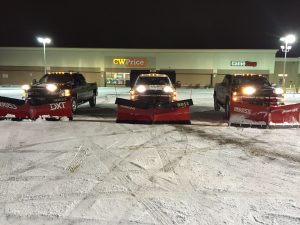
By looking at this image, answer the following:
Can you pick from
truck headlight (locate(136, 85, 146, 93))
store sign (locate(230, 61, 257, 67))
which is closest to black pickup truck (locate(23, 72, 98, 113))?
truck headlight (locate(136, 85, 146, 93))

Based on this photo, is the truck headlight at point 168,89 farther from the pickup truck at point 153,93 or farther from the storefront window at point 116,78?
the storefront window at point 116,78

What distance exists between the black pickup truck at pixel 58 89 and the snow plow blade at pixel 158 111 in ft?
9.69

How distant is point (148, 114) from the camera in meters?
12.2

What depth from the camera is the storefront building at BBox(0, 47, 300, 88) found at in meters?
46.4

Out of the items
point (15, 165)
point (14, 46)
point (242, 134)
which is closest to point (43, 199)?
point (15, 165)

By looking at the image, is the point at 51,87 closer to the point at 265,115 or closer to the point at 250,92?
the point at 250,92

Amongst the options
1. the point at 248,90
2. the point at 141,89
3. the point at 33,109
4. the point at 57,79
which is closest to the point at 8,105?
the point at 33,109

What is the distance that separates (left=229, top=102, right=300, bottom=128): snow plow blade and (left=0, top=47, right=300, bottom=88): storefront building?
115ft

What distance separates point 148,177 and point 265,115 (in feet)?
23.4

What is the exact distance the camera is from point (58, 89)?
14055mm

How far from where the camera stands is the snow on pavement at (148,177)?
4570 millimetres

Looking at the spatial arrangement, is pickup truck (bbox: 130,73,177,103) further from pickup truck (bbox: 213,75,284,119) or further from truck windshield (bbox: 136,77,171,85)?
pickup truck (bbox: 213,75,284,119)

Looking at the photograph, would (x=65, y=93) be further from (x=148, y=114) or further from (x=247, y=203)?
(x=247, y=203)

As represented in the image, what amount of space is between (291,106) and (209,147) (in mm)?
4861
